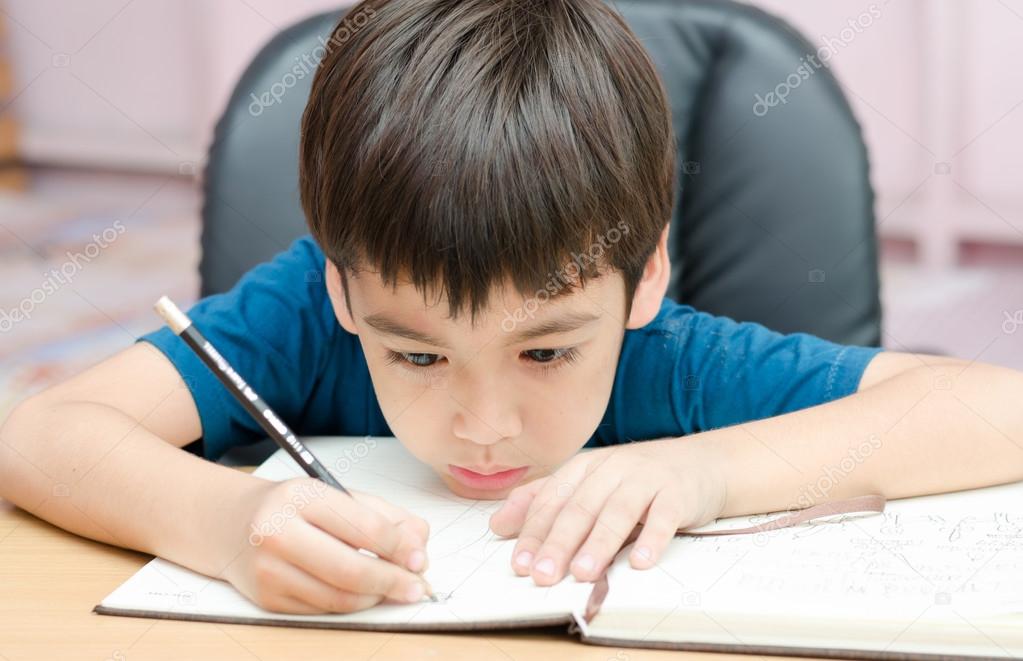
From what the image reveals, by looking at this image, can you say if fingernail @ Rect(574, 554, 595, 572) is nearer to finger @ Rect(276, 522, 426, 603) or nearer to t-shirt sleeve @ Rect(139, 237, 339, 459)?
finger @ Rect(276, 522, 426, 603)

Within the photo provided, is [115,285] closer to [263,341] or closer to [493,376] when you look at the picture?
[263,341]

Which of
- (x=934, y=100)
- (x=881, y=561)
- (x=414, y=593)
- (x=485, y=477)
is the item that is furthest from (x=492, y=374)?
(x=934, y=100)

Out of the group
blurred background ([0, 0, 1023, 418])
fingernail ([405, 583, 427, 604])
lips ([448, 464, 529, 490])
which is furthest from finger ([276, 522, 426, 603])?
blurred background ([0, 0, 1023, 418])

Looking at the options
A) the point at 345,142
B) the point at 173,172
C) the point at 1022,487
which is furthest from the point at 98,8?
the point at 1022,487

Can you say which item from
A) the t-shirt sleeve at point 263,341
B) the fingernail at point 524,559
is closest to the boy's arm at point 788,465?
the fingernail at point 524,559

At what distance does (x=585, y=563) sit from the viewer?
0.83 m

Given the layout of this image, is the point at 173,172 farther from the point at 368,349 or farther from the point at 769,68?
the point at 368,349

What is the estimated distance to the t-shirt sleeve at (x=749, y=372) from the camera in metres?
1.19

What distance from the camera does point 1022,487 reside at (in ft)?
3.35

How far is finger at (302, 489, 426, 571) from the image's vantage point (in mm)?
820

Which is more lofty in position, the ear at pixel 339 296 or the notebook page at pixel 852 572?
the ear at pixel 339 296

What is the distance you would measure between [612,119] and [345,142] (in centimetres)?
23

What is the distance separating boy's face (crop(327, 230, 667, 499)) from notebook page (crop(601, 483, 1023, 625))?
167mm

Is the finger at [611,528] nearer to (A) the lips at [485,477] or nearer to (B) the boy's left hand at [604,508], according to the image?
(B) the boy's left hand at [604,508]
